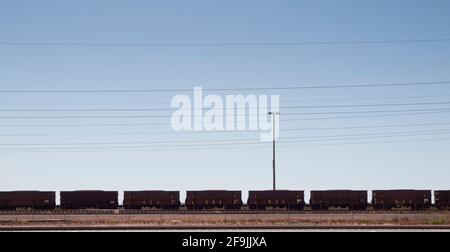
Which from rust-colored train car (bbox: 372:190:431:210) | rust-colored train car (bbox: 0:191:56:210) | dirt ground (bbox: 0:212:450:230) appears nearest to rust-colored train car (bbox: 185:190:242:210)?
rust-colored train car (bbox: 0:191:56:210)

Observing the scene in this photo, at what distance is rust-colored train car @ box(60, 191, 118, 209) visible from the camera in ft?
152

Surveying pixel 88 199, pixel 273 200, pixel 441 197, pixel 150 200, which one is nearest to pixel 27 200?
pixel 88 199

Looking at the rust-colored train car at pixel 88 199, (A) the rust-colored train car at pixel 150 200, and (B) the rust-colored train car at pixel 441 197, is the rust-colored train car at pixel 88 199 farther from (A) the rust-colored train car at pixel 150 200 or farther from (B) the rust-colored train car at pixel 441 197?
(B) the rust-colored train car at pixel 441 197

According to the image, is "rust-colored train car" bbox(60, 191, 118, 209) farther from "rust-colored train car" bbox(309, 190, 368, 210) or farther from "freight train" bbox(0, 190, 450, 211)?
"rust-colored train car" bbox(309, 190, 368, 210)

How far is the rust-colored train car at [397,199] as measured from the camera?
47219 mm

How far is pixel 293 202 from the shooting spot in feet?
154

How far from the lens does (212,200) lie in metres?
46.8

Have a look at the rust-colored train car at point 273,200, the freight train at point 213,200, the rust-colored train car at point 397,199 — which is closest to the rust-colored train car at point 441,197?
the freight train at point 213,200

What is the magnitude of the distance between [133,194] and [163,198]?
9.83 ft

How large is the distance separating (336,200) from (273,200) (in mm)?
6387

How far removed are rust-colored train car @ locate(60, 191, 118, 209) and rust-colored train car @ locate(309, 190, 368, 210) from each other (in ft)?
65.5
